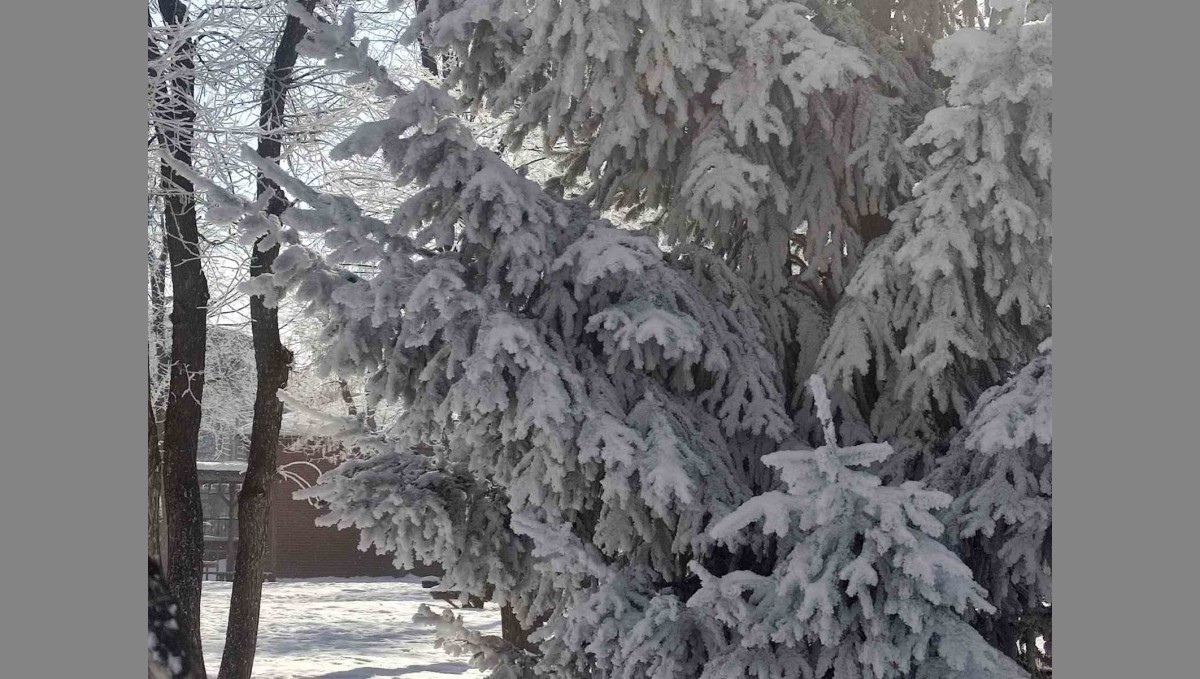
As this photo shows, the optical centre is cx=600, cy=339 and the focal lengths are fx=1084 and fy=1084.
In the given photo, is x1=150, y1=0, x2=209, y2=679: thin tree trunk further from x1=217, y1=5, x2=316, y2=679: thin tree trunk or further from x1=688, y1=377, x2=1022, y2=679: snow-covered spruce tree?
x1=688, y1=377, x2=1022, y2=679: snow-covered spruce tree

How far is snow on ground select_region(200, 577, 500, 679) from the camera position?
374 inches

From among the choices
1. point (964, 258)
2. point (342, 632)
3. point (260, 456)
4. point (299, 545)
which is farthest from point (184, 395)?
point (299, 545)

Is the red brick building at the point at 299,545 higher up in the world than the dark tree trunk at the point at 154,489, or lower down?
lower down

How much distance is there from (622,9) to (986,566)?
2027 mm

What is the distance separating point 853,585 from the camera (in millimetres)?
2590

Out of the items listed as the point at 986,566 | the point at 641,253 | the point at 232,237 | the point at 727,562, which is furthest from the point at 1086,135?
the point at 232,237

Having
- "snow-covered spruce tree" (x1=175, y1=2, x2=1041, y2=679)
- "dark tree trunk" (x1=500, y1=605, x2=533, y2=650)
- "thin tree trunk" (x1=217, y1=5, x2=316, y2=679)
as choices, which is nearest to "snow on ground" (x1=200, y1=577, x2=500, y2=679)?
"thin tree trunk" (x1=217, y1=5, x2=316, y2=679)

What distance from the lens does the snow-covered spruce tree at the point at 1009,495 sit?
2.82 m

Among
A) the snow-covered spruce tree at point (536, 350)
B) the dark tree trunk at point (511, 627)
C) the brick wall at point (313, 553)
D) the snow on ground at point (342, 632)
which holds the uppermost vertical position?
the snow-covered spruce tree at point (536, 350)

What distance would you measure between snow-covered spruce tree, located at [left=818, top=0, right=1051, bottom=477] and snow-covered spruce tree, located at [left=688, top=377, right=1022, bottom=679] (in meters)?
0.77

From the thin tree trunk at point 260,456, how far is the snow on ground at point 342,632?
5.75ft

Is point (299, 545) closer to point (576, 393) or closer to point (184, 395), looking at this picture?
point (184, 395)

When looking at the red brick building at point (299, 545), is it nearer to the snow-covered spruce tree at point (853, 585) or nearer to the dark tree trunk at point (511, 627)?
the dark tree trunk at point (511, 627)

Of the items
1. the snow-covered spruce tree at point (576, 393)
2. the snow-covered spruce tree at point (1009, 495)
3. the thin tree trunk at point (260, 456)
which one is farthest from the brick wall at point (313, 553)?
the snow-covered spruce tree at point (1009, 495)
